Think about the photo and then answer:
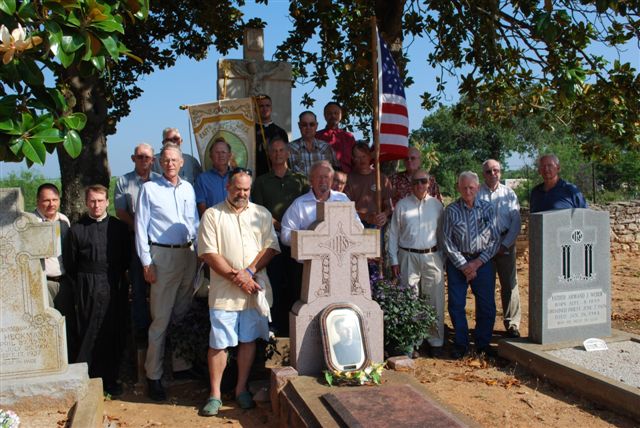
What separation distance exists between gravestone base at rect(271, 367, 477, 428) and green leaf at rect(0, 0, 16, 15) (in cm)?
324

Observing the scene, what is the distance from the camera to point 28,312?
4863mm

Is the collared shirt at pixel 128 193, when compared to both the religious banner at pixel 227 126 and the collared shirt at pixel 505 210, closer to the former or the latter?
the religious banner at pixel 227 126

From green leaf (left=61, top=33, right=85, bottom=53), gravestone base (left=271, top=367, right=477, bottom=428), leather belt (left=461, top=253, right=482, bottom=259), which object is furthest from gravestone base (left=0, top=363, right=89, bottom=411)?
leather belt (left=461, top=253, right=482, bottom=259)

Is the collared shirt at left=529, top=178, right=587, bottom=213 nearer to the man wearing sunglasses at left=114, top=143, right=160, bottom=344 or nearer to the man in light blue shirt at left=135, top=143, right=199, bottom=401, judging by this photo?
the man in light blue shirt at left=135, top=143, right=199, bottom=401

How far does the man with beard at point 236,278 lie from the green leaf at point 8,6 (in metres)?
2.17

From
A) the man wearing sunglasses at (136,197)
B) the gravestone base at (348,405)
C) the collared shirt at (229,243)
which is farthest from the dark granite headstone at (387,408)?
the man wearing sunglasses at (136,197)

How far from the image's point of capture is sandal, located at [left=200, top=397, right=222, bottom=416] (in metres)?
5.14

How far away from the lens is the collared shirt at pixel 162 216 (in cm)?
543

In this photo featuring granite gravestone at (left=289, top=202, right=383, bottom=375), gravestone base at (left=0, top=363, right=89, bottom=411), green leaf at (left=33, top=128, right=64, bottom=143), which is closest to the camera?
green leaf at (left=33, top=128, right=64, bottom=143)

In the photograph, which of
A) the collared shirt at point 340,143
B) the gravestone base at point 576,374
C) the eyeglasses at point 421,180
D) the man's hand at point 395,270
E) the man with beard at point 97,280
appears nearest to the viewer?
the gravestone base at point 576,374

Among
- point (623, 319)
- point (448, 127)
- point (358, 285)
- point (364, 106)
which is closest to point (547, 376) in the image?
point (358, 285)

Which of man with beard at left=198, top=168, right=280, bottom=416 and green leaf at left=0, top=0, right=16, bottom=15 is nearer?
green leaf at left=0, top=0, right=16, bottom=15

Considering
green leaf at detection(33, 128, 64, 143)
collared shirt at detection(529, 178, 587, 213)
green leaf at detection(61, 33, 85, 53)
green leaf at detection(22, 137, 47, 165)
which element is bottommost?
collared shirt at detection(529, 178, 587, 213)

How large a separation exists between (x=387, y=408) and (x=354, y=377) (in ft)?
1.97
